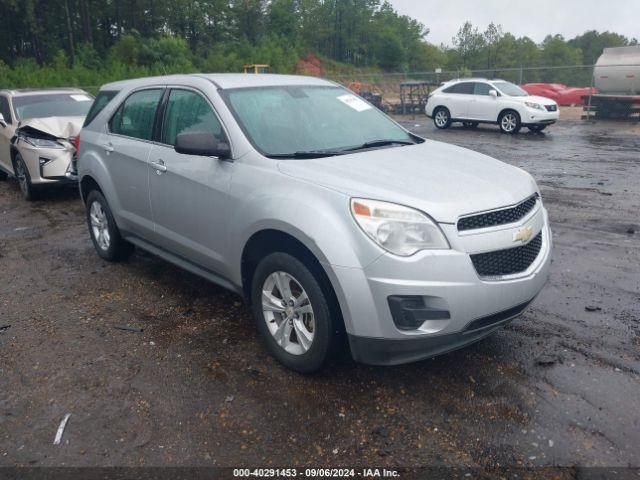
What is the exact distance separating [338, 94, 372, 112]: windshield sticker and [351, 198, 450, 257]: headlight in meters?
1.79

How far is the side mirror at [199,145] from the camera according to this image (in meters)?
3.66

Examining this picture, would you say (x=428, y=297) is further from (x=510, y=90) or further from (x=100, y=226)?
(x=510, y=90)

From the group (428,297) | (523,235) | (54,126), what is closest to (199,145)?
(428,297)

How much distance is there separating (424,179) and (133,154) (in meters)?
2.66

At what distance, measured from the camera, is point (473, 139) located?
1641 cm

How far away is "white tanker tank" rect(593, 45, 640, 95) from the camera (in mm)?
19906

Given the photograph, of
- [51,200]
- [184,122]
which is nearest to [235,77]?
[184,122]

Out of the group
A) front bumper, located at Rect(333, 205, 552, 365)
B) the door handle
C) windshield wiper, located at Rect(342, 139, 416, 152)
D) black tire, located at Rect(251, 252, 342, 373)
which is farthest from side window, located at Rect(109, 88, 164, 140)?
front bumper, located at Rect(333, 205, 552, 365)

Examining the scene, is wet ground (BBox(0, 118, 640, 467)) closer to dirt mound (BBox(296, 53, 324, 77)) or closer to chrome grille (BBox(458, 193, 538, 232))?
chrome grille (BBox(458, 193, 538, 232))

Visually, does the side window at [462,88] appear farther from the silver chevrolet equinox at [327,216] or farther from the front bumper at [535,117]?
the silver chevrolet equinox at [327,216]

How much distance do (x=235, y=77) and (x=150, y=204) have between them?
1.24 metres

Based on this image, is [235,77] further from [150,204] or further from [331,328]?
[331,328]

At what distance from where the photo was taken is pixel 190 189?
4086 millimetres

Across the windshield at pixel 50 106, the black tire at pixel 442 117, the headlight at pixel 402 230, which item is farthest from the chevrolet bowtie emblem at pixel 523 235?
the black tire at pixel 442 117
